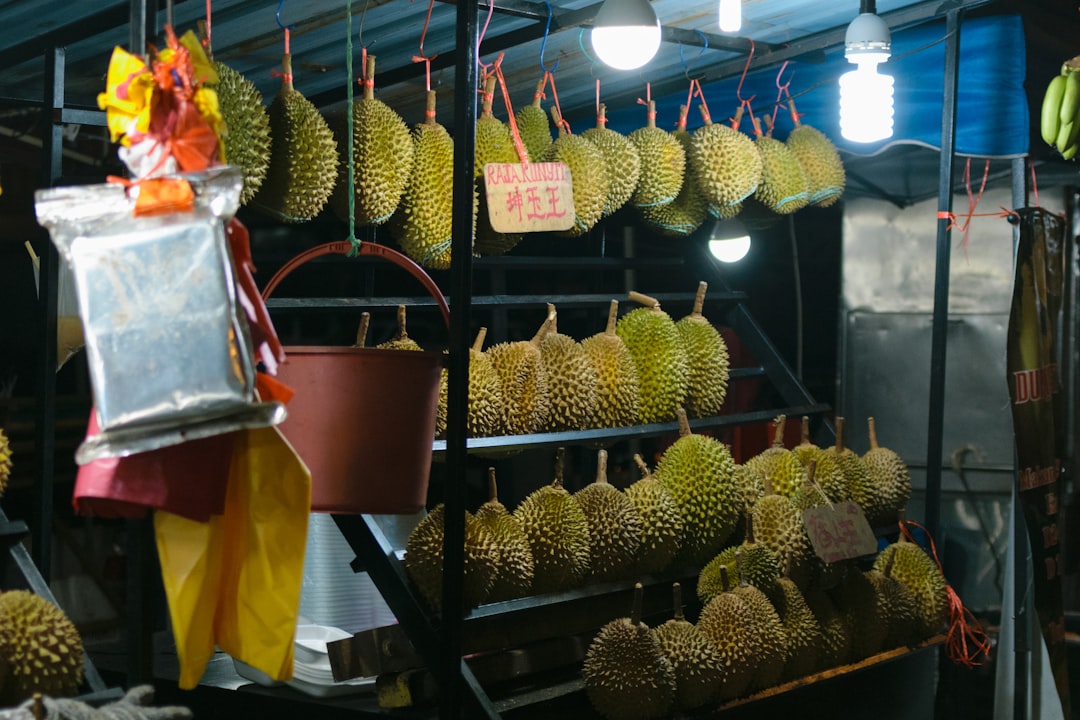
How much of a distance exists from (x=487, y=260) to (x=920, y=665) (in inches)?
75.0

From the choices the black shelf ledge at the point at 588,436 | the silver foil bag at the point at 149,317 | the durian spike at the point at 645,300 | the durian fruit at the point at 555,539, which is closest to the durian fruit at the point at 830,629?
the black shelf ledge at the point at 588,436

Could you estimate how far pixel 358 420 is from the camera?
82.5 inches

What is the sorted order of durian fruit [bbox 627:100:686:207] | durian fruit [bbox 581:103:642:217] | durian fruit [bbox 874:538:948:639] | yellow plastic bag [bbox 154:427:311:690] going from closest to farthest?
yellow plastic bag [bbox 154:427:311:690]
durian fruit [bbox 581:103:642:217]
durian fruit [bbox 627:100:686:207]
durian fruit [bbox 874:538:948:639]

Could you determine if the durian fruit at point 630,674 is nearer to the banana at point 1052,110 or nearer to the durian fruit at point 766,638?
the durian fruit at point 766,638

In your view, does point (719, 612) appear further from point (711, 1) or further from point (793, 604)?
point (711, 1)

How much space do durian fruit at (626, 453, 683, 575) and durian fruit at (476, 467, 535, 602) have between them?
40 cm

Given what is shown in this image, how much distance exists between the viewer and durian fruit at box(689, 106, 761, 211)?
3.76m

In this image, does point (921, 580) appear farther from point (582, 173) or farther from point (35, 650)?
point (35, 650)

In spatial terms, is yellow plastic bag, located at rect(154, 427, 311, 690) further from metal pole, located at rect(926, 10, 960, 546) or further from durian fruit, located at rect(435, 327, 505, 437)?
metal pole, located at rect(926, 10, 960, 546)

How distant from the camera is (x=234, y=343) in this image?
4.75ft

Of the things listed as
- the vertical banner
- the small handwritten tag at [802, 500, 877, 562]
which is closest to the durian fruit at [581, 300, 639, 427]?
the small handwritten tag at [802, 500, 877, 562]

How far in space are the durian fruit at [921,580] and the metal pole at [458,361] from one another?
1.75m

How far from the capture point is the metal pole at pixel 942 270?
3.57 m

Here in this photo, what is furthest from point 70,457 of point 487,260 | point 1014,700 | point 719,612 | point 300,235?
point 1014,700
